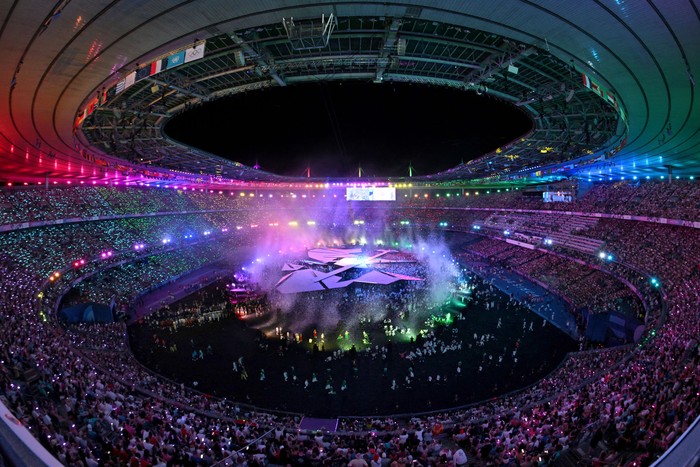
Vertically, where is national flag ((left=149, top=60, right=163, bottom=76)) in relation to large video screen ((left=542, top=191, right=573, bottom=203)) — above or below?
above

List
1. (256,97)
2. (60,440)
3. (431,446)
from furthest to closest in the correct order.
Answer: (256,97), (431,446), (60,440)

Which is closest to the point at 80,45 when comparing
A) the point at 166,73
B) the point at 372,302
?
the point at 166,73

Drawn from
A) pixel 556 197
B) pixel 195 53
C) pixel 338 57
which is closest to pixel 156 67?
pixel 195 53

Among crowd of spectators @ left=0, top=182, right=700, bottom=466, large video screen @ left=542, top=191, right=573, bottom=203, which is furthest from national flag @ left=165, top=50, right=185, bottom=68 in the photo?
large video screen @ left=542, top=191, right=573, bottom=203

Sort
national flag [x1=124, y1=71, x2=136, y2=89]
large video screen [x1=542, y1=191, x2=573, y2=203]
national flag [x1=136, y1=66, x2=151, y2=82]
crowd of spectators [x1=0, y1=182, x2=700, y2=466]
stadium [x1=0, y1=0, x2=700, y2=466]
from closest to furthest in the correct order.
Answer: stadium [x1=0, y1=0, x2=700, y2=466], crowd of spectators [x1=0, y1=182, x2=700, y2=466], national flag [x1=136, y1=66, x2=151, y2=82], national flag [x1=124, y1=71, x2=136, y2=89], large video screen [x1=542, y1=191, x2=573, y2=203]

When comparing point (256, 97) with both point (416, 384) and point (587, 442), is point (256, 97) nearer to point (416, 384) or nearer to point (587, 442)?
point (416, 384)

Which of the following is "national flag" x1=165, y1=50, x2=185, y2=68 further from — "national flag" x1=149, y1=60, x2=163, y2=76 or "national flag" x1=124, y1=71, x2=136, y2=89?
"national flag" x1=124, y1=71, x2=136, y2=89
